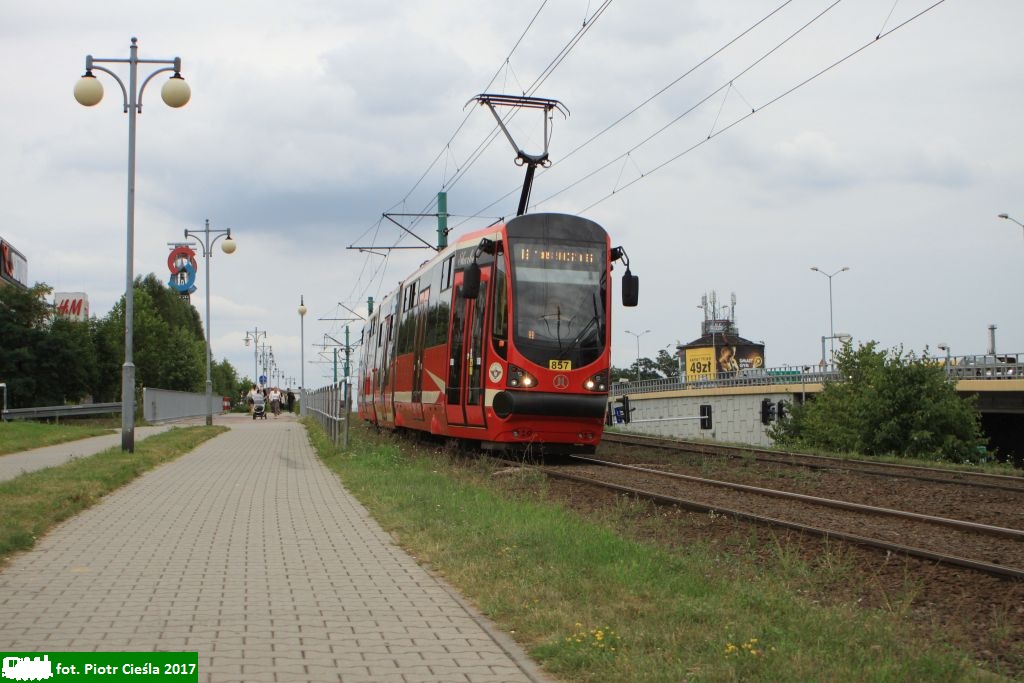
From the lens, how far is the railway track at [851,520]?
8.82 m

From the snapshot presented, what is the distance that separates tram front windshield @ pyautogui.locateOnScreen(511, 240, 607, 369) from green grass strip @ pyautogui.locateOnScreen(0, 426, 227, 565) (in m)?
6.37

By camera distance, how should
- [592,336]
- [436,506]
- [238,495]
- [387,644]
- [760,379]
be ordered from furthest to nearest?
[760,379] < [592,336] < [238,495] < [436,506] < [387,644]

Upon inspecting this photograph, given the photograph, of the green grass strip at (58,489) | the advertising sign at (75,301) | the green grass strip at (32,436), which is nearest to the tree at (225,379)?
the advertising sign at (75,301)

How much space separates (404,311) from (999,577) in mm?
19109

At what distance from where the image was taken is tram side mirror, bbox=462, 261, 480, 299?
696 inches

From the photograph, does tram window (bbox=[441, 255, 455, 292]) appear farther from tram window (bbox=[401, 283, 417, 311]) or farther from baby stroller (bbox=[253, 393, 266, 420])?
baby stroller (bbox=[253, 393, 266, 420])

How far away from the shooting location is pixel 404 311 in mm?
25891

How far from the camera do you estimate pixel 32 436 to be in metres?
27.2

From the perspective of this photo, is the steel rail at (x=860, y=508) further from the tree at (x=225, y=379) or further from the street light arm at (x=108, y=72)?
the tree at (x=225, y=379)

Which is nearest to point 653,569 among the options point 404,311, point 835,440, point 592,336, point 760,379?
point 592,336

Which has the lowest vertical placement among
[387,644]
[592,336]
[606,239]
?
[387,644]

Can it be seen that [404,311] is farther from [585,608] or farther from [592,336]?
[585,608]

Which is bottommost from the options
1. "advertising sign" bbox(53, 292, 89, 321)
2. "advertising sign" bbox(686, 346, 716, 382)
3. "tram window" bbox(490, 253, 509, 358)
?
"tram window" bbox(490, 253, 509, 358)

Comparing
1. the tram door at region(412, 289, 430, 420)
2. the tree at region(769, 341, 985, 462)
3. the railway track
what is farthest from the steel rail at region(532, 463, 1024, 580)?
the tree at region(769, 341, 985, 462)
